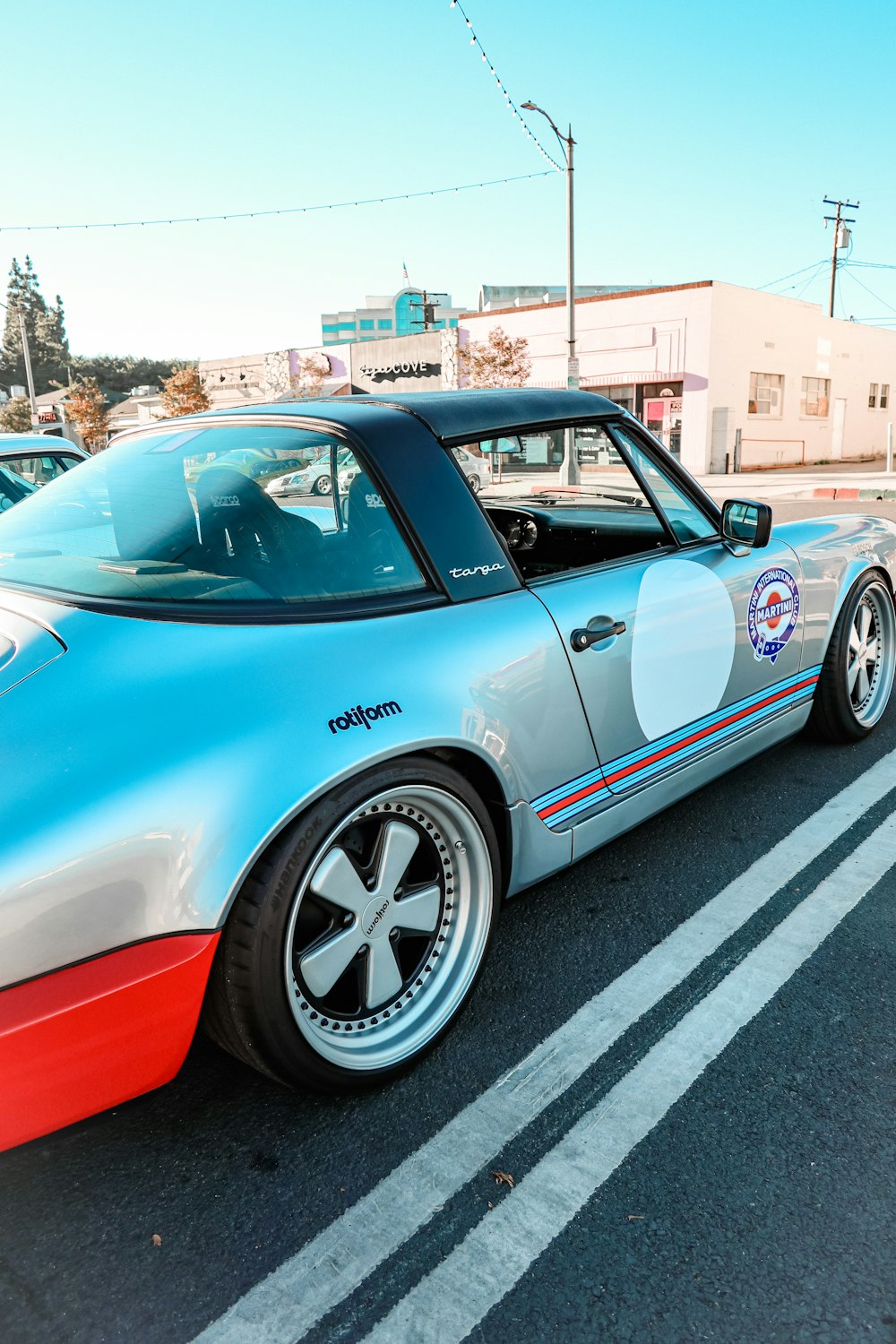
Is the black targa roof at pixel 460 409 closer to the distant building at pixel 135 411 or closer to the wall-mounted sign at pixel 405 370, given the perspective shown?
the wall-mounted sign at pixel 405 370

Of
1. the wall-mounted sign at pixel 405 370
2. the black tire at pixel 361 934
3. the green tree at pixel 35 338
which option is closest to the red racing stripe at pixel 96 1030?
the black tire at pixel 361 934

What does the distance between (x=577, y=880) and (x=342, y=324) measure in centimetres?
10288

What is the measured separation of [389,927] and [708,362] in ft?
90.0

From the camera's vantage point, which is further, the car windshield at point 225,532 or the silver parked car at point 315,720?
the car windshield at point 225,532

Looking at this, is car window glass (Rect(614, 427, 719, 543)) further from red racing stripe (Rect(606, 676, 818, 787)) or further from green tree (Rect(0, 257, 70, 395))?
green tree (Rect(0, 257, 70, 395))

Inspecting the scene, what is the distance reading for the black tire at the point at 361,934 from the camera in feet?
5.89

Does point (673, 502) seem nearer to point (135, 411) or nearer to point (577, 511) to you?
point (577, 511)

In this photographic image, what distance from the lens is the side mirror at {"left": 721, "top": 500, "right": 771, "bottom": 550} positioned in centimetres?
321

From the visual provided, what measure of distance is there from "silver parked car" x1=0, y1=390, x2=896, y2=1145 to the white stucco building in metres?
24.1

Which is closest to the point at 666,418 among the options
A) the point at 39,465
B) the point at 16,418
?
the point at 39,465

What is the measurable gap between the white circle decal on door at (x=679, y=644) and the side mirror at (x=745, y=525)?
0.24 meters

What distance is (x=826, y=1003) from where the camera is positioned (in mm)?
2375

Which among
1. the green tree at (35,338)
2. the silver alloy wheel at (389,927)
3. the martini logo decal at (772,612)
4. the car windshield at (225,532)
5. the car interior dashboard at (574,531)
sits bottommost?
the silver alloy wheel at (389,927)

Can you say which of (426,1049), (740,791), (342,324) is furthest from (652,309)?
(342,324)
